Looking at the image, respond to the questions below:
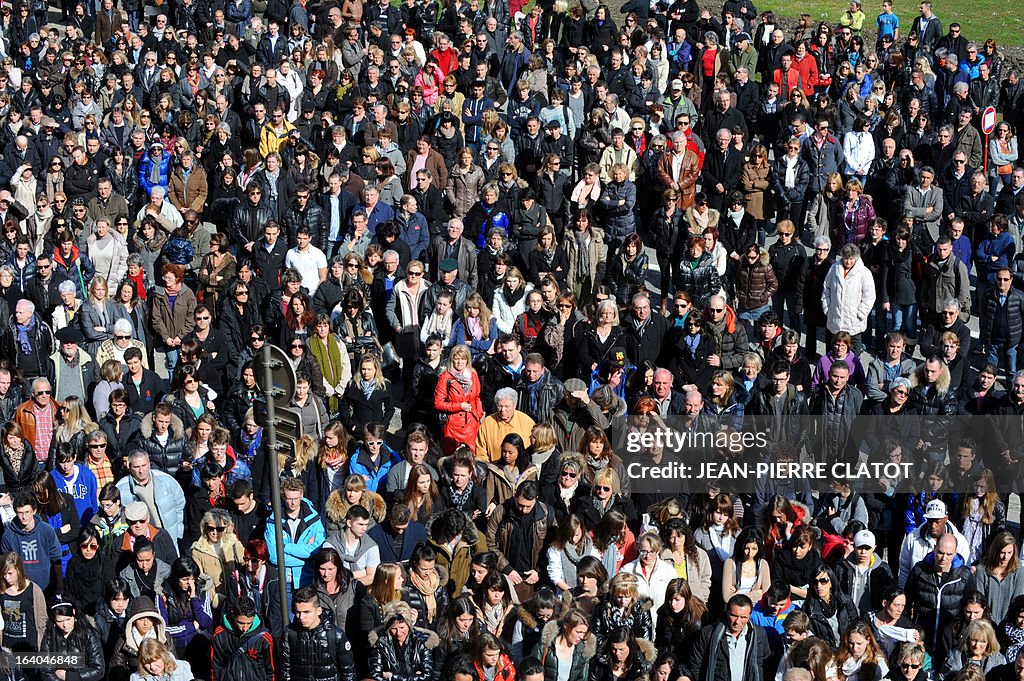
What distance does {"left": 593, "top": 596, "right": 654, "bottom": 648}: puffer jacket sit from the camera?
38.9ft

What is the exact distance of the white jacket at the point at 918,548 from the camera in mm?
12828

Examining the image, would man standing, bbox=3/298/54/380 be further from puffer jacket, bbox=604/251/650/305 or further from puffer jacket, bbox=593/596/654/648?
puffer jacket, bbox=593/596/654/648

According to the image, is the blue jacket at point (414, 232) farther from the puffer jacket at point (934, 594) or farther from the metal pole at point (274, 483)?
the puffer jacket at point (934, 594)

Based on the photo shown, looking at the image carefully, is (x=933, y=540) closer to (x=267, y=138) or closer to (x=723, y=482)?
(x=723, y=482)

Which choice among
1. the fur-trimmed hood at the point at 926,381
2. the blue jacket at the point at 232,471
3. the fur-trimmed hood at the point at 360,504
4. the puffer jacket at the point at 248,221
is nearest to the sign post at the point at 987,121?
the fur-trimmed hood at the point at 926,381

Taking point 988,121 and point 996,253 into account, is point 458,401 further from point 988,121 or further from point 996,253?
point 988,121

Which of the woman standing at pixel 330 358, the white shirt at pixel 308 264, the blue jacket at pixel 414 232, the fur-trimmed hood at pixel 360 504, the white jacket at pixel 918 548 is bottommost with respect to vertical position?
the white jacket at pixel 918 548

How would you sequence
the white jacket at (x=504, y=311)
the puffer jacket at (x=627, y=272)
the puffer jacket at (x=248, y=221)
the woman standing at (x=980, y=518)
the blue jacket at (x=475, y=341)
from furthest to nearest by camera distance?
the puffer jacket at (x=248, y=221), the puffer jacket at (x=627, y=272), the white jacket at (x=504, y=311), the blue jacket at (x=475, y=341), the woman standing at (x=980, y=518)

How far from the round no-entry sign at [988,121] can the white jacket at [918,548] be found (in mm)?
9434

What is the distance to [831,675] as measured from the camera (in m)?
11.4

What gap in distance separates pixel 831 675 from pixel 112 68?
1491 cm

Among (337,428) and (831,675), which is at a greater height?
(337,428)

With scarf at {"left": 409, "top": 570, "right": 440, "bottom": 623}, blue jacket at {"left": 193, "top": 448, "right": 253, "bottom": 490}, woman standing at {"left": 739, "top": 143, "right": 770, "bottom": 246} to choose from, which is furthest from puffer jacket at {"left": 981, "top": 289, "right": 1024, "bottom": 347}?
blue jacket at {"left": 193, "top": 448, "right": 253, "bottom": 490}

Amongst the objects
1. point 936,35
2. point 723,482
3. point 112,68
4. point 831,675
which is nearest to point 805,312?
point 723,482
